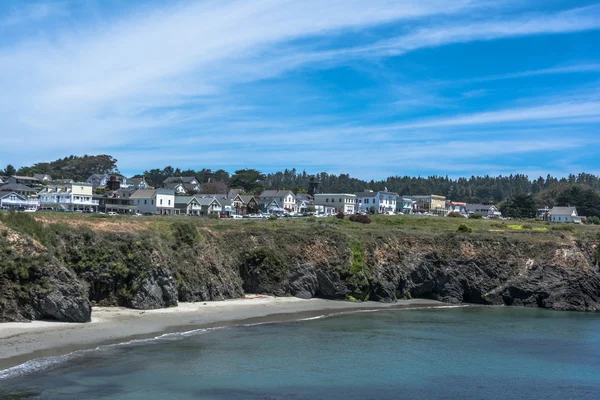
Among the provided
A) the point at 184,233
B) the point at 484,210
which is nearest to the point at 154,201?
the point at 184,233

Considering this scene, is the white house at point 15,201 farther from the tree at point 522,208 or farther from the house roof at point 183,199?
the tree at point 522,208

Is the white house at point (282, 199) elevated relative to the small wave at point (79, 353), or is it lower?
elevated

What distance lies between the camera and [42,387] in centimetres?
2323

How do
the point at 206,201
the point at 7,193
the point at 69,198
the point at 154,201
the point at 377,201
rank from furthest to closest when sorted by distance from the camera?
the point at 377,201 → the point at 206,201 → the point at 7,193 → the point at 69,198 → the point at 154,201

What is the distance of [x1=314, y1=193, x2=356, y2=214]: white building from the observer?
478ft

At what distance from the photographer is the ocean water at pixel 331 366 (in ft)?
81.6

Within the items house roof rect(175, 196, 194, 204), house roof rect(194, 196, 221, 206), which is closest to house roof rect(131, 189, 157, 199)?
house roof rect(175, 196, 194, 204)

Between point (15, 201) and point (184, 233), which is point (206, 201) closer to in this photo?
point (15, 201)

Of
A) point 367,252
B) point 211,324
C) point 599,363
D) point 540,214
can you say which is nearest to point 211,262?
point 211,324

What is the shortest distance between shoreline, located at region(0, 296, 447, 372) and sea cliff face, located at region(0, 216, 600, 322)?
4.86ft

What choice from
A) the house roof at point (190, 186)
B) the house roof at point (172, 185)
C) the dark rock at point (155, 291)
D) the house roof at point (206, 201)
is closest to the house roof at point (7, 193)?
the house roof at point (206, 201)

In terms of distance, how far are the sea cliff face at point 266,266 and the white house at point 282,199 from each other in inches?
2897

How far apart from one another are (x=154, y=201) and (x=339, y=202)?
2146 inches

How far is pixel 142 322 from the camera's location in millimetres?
36688
